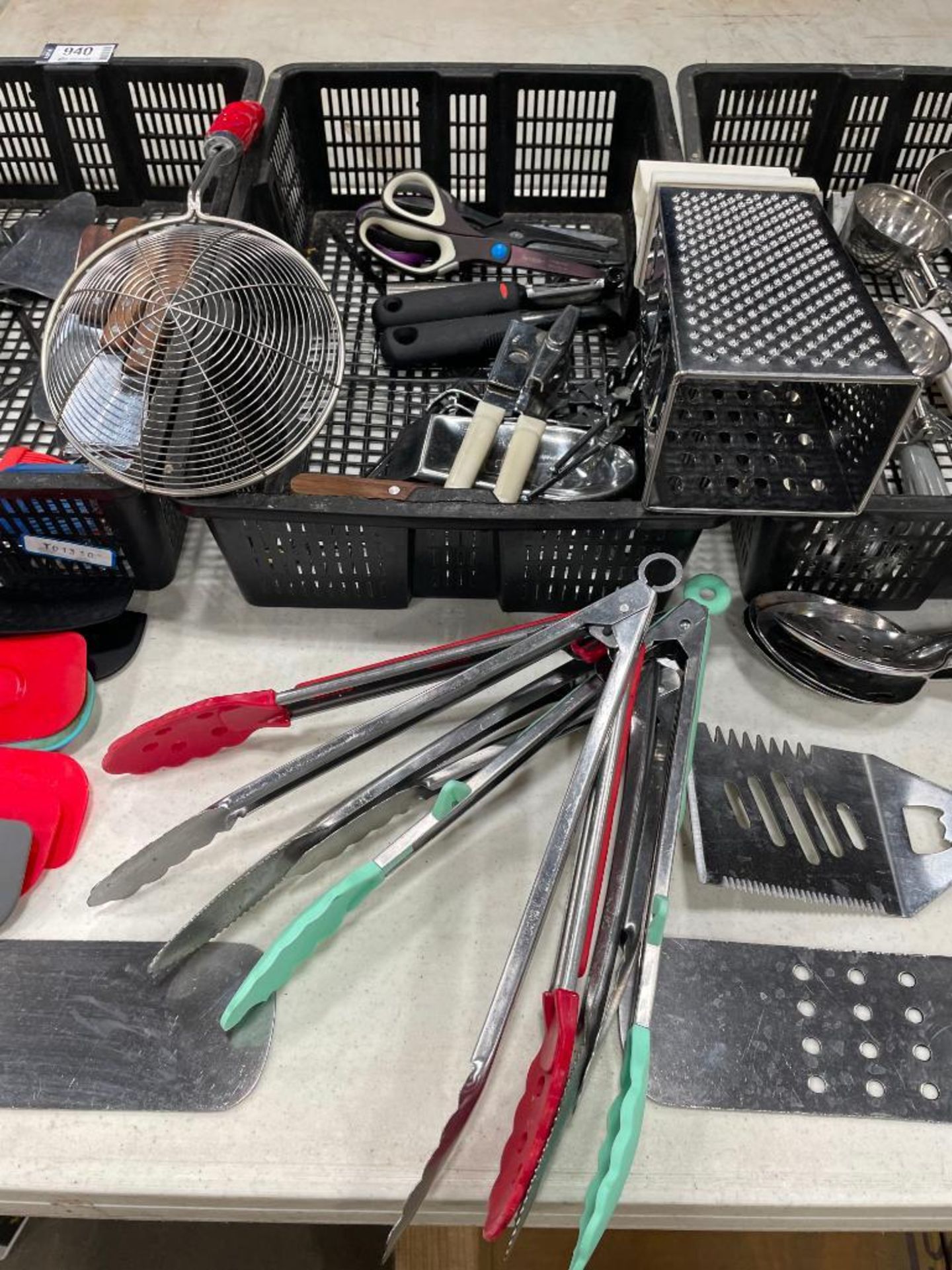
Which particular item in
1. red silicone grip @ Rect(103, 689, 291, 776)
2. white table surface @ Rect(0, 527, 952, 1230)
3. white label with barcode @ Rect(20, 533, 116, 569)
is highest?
white label with barcode @ Rect(20, 533, 116, 569)

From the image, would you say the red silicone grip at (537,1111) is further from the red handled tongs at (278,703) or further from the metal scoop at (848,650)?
the metal scoop at (848,650)

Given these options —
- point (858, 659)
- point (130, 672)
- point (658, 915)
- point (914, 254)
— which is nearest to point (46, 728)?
point (130, 672)

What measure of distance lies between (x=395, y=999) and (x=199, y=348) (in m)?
0.55

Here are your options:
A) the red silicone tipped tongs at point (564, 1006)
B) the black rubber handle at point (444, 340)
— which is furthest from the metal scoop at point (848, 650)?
the black rubber handle at point (444, 340)

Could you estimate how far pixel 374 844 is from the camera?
2.34 feet

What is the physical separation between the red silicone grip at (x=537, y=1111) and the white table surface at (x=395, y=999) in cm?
9

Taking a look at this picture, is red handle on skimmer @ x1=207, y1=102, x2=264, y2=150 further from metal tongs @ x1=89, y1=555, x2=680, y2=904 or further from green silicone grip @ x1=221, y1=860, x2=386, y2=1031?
green silicone grip @ x1=221, y1=860, x2=386, y2=1031

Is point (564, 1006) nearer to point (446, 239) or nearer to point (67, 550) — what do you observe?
point (67, 550)

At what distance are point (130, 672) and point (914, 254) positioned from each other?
916 mm

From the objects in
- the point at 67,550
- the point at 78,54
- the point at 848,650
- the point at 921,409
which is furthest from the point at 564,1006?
the point at 78,54

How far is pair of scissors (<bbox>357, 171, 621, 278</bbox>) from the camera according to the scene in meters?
0.99

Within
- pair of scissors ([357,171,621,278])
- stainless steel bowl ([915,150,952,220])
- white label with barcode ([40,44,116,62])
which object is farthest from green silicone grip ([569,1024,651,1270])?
white label with barcode ([40,44,116,62])

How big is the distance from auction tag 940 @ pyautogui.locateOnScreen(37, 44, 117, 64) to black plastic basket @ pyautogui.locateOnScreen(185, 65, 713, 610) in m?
0.21

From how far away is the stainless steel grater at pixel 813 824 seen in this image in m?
0.68
